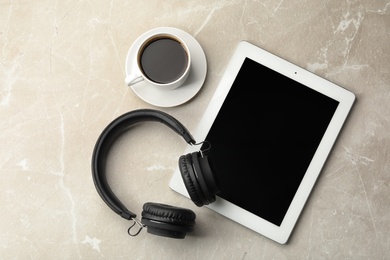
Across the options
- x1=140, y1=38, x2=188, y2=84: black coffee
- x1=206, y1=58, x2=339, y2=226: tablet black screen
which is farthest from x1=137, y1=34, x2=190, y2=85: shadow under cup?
x1=206, y1=58, x2=339, y2=226: tablet black screen

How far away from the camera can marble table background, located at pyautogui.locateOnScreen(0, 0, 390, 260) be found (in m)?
0.91

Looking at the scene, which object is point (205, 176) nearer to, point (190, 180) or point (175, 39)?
point (190, 180)

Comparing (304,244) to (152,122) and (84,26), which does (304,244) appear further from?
(84,26)

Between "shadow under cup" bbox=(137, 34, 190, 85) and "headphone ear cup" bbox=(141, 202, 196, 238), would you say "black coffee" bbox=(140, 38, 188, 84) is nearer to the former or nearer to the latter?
"shadow under cup" bbox=(137, 34, 190, 85)

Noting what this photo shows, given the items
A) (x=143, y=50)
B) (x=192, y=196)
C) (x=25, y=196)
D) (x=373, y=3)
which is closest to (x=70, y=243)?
(x=25, y=196)

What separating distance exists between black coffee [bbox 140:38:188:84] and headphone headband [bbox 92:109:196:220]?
0.22ft

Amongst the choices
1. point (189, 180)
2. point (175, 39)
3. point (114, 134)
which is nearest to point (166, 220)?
point (189, 180)

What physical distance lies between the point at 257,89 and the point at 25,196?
1.51 ft

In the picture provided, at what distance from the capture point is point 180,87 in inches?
35.8

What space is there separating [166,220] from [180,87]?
0.24 m

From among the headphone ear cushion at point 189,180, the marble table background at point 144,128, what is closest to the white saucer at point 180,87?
the marble table background at point 144,128

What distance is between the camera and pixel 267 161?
91cm

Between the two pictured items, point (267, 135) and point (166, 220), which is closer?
point (166, 220)

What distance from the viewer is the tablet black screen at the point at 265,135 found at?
35.5 inches
